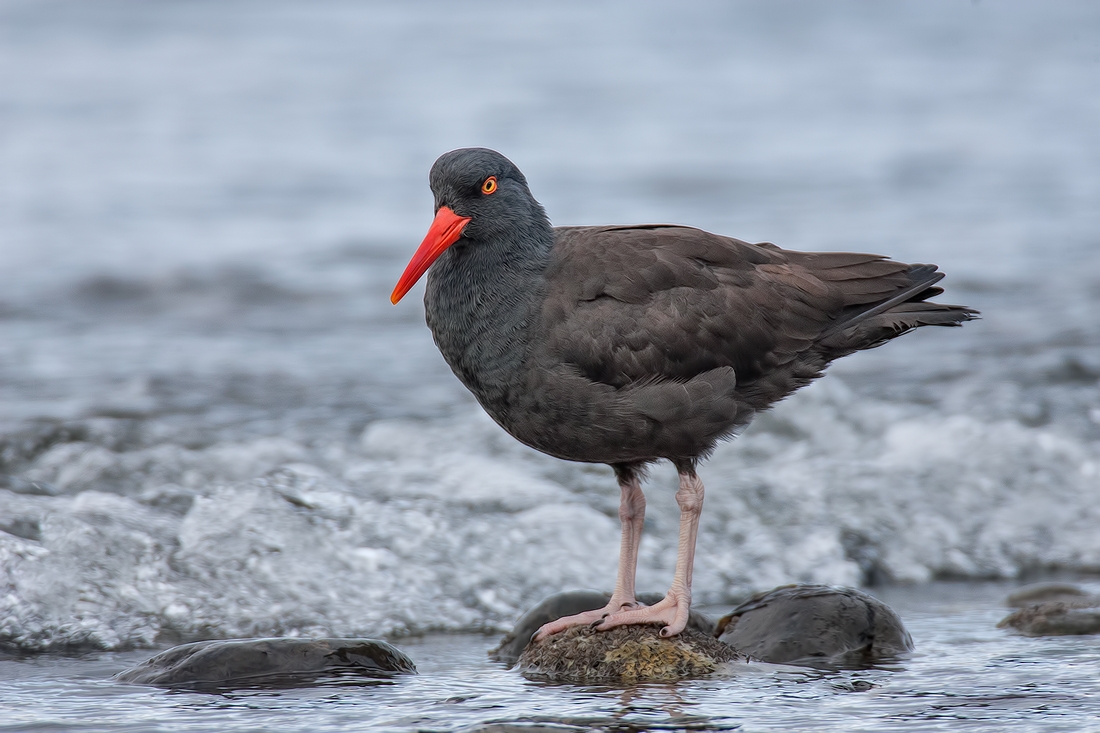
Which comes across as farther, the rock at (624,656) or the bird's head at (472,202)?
the bird's head at (472,202)

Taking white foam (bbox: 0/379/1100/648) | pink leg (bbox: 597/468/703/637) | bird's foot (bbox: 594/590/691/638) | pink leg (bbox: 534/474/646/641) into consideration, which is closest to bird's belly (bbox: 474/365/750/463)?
pink leg (bbox: 597/468/703/637)

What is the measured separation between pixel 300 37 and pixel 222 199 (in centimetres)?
1402

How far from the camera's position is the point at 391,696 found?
496 centimetres

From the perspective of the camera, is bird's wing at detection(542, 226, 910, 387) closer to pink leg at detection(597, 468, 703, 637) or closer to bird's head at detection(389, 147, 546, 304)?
bird's head at detection(389, 147, 546, 304)

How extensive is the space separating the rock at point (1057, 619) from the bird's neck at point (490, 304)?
287cm

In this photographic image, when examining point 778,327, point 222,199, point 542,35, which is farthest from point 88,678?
point 542,35

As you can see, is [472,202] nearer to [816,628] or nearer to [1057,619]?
[816,628]

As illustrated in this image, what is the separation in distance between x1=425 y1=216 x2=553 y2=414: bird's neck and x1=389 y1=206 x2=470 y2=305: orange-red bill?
0.35 feet

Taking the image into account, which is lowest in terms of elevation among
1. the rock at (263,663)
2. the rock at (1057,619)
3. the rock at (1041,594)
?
the rock at (263,663)

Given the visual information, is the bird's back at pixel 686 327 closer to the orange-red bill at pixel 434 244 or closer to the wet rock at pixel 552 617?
the orange-red bill at pixel 434 244

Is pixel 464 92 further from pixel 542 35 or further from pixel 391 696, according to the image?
pixel 391 696

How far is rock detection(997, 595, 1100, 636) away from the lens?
19.1ft

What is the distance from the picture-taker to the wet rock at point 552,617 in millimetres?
5746

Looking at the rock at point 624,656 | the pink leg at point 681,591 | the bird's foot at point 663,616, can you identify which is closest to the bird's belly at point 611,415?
the pink leg at point 681,591
